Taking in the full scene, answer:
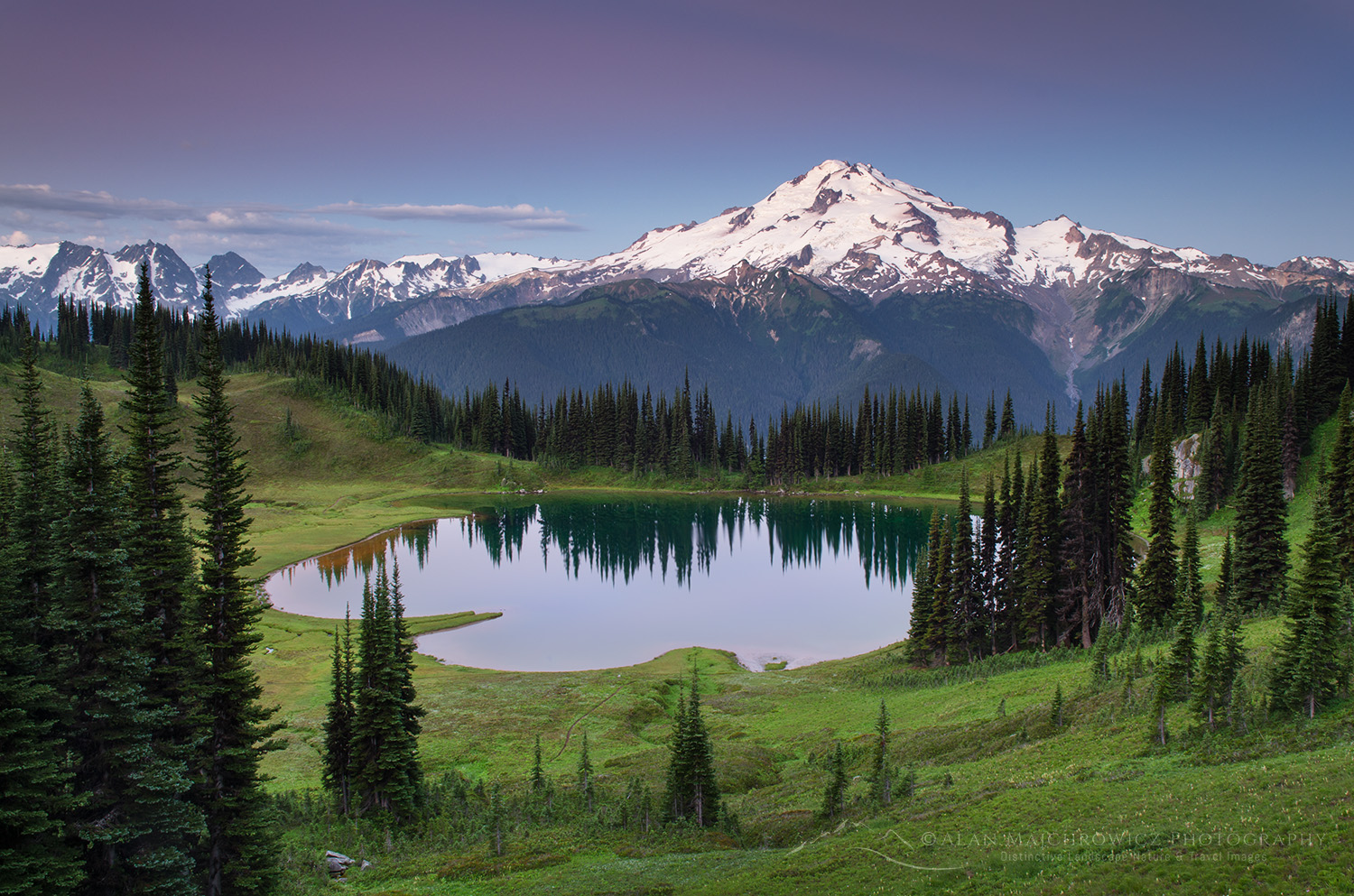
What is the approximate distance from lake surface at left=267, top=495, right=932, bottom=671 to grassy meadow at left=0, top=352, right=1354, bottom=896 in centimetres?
805

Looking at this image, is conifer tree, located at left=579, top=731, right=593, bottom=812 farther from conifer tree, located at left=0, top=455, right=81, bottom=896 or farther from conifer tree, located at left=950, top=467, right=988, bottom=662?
conifer tree, located at left=950, top=467, right=988, bottom=662

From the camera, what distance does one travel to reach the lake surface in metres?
75.2

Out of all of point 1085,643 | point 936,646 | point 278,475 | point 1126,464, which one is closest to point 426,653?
point 936,646

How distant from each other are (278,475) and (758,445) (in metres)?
110

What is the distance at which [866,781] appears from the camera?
3316cm

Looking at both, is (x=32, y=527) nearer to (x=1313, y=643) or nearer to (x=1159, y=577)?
(x=1313, y=643)

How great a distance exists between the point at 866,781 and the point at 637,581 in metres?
71.3

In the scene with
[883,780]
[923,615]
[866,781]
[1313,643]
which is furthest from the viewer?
[923,615]

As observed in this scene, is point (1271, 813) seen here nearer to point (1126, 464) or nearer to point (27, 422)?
point (27, 422)

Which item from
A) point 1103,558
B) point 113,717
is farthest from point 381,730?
point 1103,558

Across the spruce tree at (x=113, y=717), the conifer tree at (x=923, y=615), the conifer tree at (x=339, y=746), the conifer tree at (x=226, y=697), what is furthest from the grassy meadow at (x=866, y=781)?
the spruce tree at (x=113, y=717)

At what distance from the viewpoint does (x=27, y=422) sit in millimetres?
26812

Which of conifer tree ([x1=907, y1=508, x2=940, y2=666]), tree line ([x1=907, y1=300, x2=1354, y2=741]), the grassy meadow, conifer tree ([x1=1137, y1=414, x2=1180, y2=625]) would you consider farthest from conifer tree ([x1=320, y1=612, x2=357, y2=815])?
conifer tree ([x1=1137, y1=414, x2=1180, y2=625])

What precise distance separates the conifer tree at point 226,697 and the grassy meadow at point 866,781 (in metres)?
2.84
